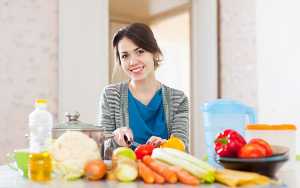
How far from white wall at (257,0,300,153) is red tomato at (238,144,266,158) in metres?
1.88

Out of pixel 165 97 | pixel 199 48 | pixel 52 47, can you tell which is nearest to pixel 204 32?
pixel 199 48

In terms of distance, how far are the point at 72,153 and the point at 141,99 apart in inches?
35.1

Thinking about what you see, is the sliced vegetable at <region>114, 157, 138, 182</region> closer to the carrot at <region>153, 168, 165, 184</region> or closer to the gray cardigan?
the carrot at <region>153, 168, 165, 184</region>

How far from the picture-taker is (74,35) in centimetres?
296

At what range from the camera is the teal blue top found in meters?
1.89

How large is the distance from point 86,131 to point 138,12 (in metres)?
4.26

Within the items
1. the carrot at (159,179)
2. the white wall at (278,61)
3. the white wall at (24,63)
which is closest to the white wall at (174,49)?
the white wall at (278,61)

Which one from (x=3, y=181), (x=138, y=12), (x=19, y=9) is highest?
(x=138, y=12)

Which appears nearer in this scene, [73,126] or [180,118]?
[73,126]

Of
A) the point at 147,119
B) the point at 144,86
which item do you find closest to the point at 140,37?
the point at 144,86

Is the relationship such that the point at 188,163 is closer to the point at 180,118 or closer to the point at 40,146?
the point at 40,146

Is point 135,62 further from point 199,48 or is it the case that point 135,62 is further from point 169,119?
point 199,48

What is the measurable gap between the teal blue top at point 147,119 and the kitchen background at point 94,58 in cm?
105

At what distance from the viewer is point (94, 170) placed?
1.04 m
